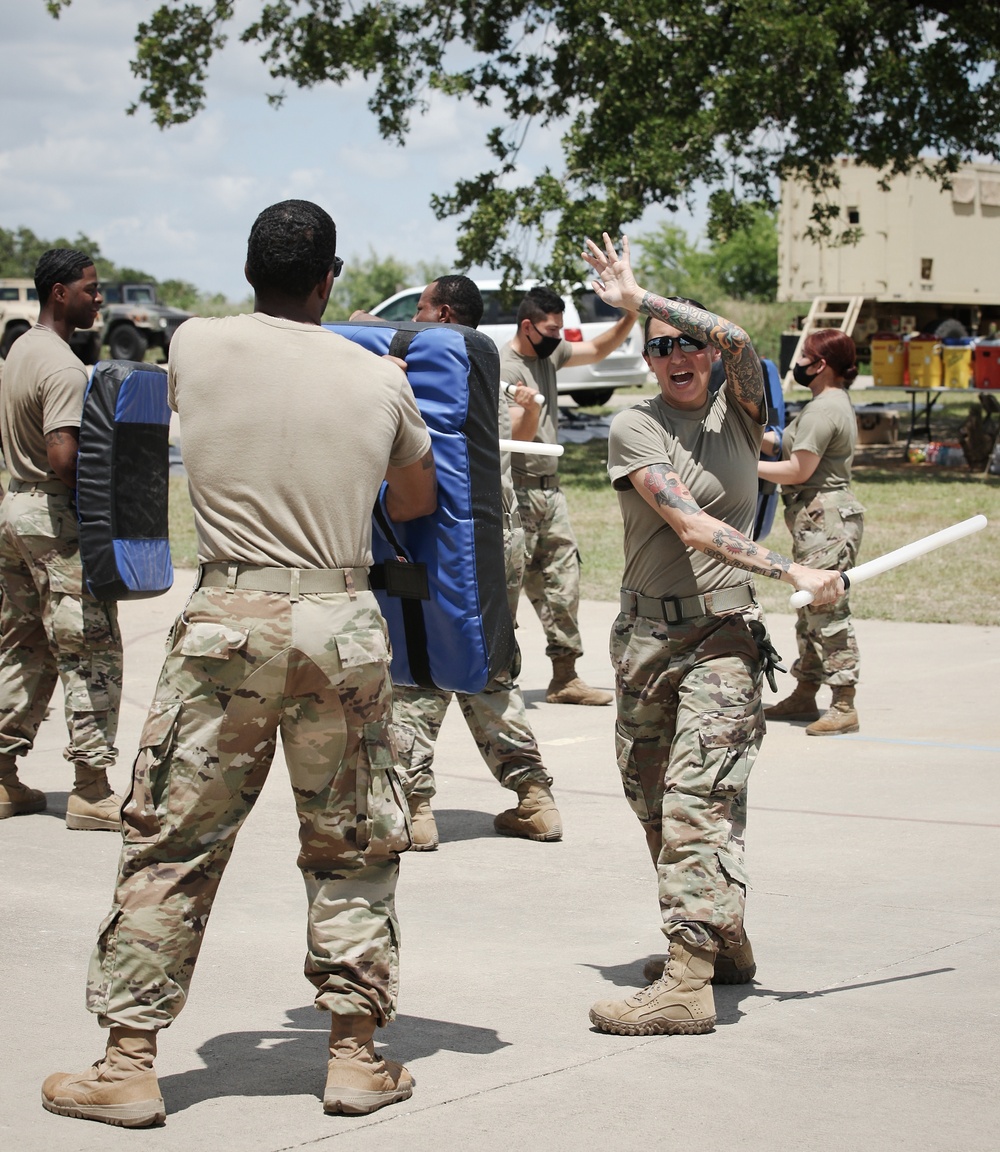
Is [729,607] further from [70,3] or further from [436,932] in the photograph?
[70,3]

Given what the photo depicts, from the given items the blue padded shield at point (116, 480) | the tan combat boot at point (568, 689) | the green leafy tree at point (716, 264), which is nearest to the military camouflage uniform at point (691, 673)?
the blue padded shield at point (116, 480)

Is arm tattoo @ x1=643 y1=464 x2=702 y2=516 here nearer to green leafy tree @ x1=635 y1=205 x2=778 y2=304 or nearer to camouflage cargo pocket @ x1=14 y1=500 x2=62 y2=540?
camouflage cargo pocket @ x1=14 y1=500 x2=62 y2=540

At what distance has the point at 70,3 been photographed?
22.0 metres

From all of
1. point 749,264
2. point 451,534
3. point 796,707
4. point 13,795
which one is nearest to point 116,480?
point 13,795

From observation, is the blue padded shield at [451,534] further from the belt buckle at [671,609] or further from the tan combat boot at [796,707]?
the tan combat boot at [796,707]

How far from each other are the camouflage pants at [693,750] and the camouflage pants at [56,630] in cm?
250

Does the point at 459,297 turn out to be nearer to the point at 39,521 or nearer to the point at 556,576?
the point at 39,521

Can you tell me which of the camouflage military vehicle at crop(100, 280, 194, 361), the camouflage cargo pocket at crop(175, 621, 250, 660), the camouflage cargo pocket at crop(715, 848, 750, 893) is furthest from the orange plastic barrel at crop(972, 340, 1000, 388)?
the camouflage military vehicle at crop(100, 280, 194, 361)

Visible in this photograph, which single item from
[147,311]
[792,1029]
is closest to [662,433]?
[792,1029]

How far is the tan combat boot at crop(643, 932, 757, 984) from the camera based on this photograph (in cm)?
449

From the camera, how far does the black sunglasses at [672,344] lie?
4.37m

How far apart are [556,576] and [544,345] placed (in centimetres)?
133

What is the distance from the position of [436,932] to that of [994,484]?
15.2m

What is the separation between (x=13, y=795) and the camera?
645cm
